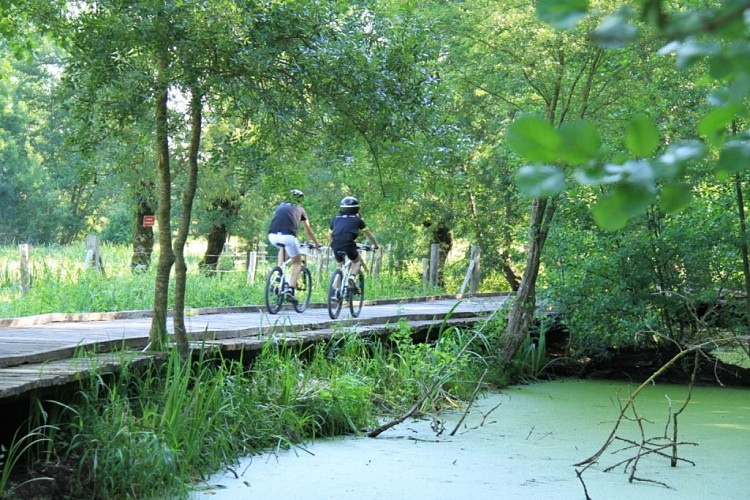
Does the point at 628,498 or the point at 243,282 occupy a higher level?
the point at 243,282

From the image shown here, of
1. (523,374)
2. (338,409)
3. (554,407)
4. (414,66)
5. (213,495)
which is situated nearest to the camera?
(213,495)

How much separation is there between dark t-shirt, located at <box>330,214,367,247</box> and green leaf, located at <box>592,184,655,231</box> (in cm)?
1016

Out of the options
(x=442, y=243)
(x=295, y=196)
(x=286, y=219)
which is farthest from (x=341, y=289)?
(x=442, y=243)

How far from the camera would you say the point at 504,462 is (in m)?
6.33

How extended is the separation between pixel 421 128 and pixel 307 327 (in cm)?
336

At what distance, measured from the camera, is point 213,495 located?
5098 mm

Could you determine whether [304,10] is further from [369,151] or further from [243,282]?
[243,282]

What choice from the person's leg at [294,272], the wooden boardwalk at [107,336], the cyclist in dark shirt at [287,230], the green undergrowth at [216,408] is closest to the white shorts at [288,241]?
the cyclist in dark shirt at [287,230]

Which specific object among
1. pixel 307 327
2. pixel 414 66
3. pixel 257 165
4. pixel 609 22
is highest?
pixel 414 66

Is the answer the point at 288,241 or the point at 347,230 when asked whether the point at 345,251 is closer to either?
the point at 347,230

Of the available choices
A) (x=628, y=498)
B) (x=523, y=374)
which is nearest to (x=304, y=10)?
(x=628, y=498)

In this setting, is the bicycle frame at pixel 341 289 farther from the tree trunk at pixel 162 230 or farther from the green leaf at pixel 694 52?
the green leaf at pixel 694 52

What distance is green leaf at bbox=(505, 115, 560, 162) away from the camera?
69 cm

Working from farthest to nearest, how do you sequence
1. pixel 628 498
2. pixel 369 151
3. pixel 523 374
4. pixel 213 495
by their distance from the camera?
pixel 523 374 < pixel 369 151 < pixel 628 498 < pixel 213 495
